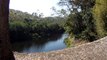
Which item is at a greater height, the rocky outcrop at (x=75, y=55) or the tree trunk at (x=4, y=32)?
the tree trunk at (x=4, y=32)

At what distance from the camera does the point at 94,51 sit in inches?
499

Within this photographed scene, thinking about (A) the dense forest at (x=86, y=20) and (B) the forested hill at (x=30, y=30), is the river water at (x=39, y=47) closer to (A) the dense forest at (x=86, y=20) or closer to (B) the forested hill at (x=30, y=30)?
(A) the dense forest at (x=86, y=20)

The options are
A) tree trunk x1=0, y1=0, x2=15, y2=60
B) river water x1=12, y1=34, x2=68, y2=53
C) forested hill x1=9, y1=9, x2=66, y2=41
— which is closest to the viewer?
tree trunk x1=0, y1=0, x2=15, y2=60

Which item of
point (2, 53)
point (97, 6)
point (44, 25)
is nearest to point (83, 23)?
point (97, 6)

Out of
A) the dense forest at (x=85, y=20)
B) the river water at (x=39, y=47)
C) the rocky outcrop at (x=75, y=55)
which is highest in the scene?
the rocky outcrop at (x=75, y=55)

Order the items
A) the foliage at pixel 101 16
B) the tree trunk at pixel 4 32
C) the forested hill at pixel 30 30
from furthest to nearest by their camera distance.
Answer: the forested hill at pixel 30 30 → the foliage at pixel 101 16 → the tree trunk at pixel 4 32

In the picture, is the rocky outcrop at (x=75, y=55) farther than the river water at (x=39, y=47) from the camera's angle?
No

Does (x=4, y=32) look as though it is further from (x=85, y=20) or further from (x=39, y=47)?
(x=39, y=47)

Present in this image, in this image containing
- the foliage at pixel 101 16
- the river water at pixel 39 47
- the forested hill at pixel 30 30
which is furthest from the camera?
the forested hill at pixel 30 30

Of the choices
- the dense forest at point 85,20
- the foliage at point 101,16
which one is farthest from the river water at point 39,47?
the foliage at point 101,16

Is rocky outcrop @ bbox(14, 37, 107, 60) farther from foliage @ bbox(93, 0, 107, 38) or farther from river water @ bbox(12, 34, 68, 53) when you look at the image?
river water @ bbox(12, 34, 68, 53)

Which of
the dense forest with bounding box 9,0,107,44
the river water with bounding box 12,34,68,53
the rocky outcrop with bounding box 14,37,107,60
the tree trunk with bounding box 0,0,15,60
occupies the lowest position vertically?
the river water with bounding box 12,34,68,53

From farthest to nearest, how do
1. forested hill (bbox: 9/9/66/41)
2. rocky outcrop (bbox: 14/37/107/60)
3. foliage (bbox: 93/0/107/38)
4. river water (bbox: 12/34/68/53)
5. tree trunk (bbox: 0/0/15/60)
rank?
forested hill (bbox: 9/9/66/41) < river water (bbox: 12/34/68/53) < foliage (bbox: 93/0/107/38) < rocky outcrop (bbox: 14/37/107/60) < tree trunk (bbox: 0/0/15/60)

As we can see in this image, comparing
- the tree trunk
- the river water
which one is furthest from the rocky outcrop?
the river water
